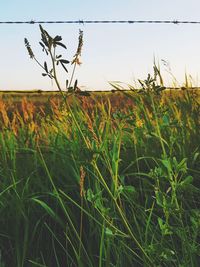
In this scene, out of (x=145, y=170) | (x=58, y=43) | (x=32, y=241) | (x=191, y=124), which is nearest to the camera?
(x=58, y=43)

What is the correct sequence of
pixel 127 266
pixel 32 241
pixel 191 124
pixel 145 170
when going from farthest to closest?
pixel 191 124 → pixel 145 170 → pixel 32 241 → pixel 127 266

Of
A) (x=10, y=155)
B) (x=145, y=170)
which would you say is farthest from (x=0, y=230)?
(x=145, y=170)

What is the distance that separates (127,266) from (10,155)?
3.51 ft

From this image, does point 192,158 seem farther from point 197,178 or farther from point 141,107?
point 141,107

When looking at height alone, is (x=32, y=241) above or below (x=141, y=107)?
below

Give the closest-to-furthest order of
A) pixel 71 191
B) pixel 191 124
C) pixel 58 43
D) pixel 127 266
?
pixel 58 43 → pixel 127 266 → pixel 71 191 → pixel 191 124

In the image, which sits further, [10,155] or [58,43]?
[10,155]

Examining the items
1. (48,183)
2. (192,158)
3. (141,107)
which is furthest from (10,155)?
(192,158)

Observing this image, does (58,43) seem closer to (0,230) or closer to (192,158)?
(0,230)

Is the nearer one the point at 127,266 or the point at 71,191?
the point at 127,266

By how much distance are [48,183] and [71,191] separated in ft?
0.45

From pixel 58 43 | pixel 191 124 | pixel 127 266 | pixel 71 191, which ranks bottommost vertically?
pixel 127 266

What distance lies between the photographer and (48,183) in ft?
9.67

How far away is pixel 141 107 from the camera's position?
A: 3.36 metres
